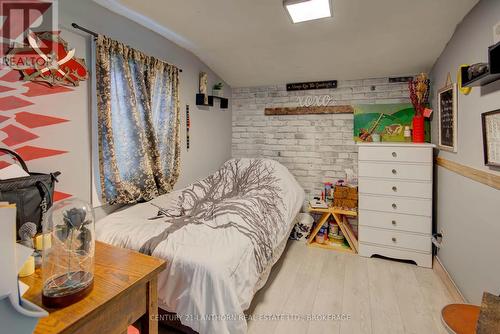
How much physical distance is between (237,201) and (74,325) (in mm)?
1613

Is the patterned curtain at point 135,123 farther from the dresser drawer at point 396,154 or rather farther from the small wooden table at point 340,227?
the dresser drawer at point 396,154

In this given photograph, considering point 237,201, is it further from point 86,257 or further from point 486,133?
point 486,133

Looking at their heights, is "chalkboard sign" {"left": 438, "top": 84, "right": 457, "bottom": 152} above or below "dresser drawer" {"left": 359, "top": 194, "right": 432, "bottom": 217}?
above

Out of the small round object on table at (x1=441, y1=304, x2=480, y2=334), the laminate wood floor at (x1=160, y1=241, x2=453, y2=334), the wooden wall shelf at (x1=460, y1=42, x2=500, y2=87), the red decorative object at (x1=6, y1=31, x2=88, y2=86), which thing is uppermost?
the red decorative object at (x1=6, y1=31, x2=88, y2=86)

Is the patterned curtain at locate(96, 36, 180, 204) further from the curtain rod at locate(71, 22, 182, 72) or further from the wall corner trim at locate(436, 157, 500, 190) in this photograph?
the wall corner trim at locate(436, 157, 500, 190)

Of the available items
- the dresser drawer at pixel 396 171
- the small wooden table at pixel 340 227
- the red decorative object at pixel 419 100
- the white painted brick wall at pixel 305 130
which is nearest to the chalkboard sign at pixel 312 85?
the white painted brick wall at pixel 305 130

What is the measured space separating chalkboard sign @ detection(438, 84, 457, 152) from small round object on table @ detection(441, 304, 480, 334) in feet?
4.43

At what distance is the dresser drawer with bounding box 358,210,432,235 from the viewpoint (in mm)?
2523

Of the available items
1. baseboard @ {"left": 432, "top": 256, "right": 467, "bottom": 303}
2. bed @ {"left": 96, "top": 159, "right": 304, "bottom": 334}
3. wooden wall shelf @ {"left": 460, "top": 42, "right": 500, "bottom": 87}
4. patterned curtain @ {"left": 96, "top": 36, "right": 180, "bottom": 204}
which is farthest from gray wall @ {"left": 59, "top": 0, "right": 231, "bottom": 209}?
baseboard @ {"left": 432, "top": 256, "right": 467, "bottom": 303}

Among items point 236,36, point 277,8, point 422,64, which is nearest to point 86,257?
point 277,8

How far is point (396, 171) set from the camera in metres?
2.61

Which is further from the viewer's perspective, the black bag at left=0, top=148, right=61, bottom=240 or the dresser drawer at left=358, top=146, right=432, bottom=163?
the dresser drawer at left=358, top=146, right=432, bottom=163

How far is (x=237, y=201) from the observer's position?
229cm

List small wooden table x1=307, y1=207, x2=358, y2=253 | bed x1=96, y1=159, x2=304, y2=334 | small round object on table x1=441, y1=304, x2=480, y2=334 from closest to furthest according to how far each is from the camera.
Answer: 1. small round object on table x1=441, y1=304, x2=480, y2=334
2. bed x1=96, y1=159, x2=304, y2=334
3. small wooden table x1=307, y1=207, x2=358, y2=253
